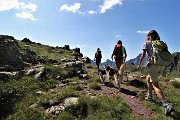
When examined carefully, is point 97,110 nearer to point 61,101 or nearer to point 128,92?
point 61,101

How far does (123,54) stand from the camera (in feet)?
61.3

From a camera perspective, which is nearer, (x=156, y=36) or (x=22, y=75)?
(x=156, y=36)

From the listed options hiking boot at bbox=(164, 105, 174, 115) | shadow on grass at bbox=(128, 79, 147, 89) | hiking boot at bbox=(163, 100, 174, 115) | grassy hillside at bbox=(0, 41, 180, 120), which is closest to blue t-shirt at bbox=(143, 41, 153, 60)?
hiking boot at bbox=(163, 100, 174, 115)

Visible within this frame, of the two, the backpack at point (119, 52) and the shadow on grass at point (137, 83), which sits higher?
the backpack at point (119, 52)

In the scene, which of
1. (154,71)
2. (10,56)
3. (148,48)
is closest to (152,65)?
(154,71)

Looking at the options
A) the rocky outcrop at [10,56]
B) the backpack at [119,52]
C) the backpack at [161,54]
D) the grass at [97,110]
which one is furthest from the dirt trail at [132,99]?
the rocky outcrop at [10,56]

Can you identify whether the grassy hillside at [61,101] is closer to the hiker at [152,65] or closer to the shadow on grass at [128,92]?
the shadow on grass at [128,92]

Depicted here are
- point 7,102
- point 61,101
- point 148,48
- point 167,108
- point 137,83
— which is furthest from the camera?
point 137,83

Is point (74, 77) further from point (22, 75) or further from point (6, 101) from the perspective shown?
point (6, 101)

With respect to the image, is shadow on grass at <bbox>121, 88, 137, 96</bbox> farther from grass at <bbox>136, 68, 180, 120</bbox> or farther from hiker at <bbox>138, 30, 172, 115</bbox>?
hiker at <bbox>138, 30, 172, 115</bbox>

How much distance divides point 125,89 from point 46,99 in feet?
18.0

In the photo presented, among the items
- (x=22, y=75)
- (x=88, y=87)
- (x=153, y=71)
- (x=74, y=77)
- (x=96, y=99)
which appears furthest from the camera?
(x=74, y=77)

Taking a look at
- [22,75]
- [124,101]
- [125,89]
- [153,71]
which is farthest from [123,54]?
[22,75]

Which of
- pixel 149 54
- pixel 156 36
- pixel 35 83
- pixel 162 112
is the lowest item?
pixel 162 112
